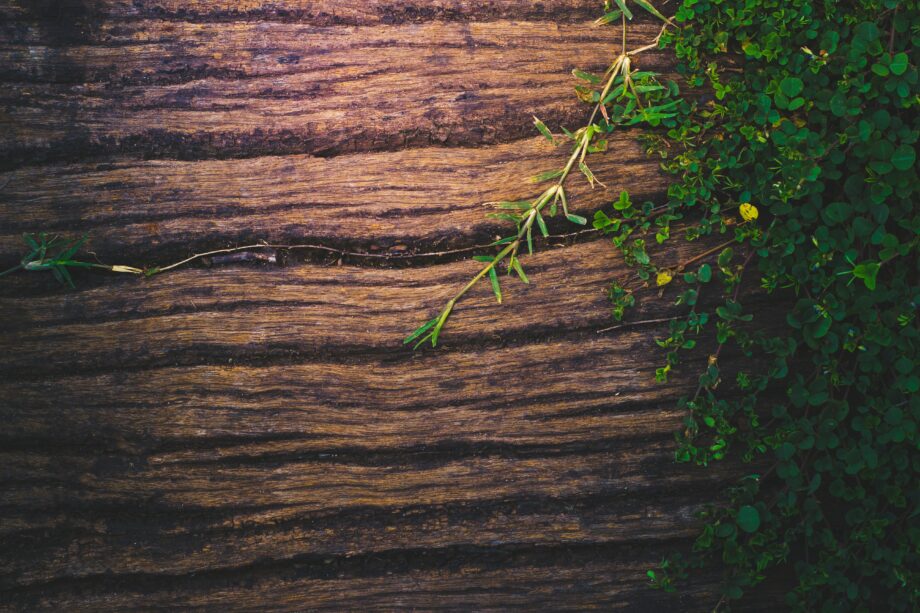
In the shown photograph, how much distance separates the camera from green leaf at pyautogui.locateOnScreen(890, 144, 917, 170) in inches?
66.6

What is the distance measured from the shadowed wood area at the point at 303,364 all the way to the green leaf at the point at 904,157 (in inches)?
22.9

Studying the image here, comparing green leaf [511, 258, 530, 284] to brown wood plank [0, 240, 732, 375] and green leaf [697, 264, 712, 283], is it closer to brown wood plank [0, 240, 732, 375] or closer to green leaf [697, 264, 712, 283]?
brown wood plank [0, 240, 732, 375]

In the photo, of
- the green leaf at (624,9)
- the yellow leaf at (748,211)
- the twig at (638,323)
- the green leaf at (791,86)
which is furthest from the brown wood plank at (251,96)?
the twig at (638,323)

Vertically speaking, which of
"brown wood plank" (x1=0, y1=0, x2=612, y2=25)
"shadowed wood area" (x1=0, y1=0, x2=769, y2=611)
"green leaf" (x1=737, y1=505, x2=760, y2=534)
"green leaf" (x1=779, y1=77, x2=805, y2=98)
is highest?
"brown wood plank" (x1=0, y1=0, x2=612, y2=25)

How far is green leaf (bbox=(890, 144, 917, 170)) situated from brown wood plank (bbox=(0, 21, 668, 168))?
680 millimetres

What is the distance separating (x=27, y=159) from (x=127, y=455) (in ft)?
3.09

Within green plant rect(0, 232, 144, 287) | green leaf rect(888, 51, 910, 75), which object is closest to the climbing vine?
green leaf rect(888, 51, 910, 75)

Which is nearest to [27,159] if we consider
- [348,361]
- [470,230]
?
[348,361]

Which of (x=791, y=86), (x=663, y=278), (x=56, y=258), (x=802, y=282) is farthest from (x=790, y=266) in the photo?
(x=56, y=258)

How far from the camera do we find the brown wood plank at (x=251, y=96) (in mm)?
1911

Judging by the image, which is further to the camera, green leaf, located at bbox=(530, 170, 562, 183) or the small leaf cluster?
green leaf, located at bbox=(530, 170, 562, 183)

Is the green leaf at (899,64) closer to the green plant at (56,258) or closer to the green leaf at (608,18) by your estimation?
the green leaf at (608,18)

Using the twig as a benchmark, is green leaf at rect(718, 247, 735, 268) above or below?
above

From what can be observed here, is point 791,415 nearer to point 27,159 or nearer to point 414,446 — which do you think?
point 414,446
